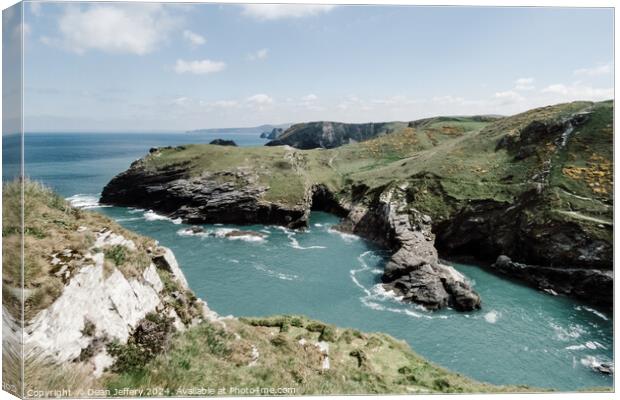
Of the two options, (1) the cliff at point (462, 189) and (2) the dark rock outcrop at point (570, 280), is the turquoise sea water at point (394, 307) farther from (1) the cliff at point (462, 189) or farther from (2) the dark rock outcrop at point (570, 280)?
(1) the cliff at point (462, 189)

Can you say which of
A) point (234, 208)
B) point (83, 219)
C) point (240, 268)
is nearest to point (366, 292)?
point (240, 268)

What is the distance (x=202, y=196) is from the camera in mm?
73500

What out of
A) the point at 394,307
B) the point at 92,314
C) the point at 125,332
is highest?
the point at 92,314

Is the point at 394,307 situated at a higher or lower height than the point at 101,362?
lower

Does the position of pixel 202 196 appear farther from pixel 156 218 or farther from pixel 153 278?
pixel 153 278

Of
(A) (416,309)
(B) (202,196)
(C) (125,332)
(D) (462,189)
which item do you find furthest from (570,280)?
(B) (202,196)

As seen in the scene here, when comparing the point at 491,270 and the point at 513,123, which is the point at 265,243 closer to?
the point at 491,270

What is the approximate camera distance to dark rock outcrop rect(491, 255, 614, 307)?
3697 centimetres

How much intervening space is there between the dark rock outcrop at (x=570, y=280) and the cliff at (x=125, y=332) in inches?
1104

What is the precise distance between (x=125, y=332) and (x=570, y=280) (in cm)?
4298

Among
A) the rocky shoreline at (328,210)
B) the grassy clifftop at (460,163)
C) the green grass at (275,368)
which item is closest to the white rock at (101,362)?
the green grass at (275,368)

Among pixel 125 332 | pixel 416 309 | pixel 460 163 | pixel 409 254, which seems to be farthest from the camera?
pixel 460 163

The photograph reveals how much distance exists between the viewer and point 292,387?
1419 cm

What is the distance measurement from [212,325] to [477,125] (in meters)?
116
